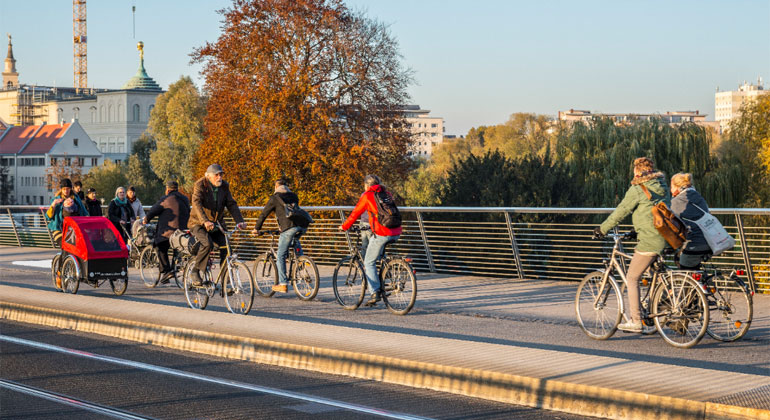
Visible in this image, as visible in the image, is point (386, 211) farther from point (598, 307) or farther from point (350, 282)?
point (598, 307)

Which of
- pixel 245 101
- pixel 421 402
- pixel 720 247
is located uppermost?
pixel 245 101

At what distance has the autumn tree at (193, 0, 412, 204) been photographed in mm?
47844

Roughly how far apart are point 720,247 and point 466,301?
496cm

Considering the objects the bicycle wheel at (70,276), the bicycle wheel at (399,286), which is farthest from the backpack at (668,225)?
the bicycle wheel at (70,276)

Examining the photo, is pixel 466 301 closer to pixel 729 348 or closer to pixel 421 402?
pixel 729 348

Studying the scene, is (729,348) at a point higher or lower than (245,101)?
lower

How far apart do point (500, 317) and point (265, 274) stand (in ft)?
13.4

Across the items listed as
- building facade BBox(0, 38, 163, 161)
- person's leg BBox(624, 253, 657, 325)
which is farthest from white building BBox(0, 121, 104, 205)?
person's leg BBox(624, 253, 657, 325)

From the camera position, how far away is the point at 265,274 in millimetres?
16078

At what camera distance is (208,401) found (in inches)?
335

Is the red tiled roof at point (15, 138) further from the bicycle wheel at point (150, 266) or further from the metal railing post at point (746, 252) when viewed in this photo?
the metal railing post at point (746, 252)

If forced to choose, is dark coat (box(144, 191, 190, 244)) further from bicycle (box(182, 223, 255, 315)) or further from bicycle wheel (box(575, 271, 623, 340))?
→ bicycle wheel (box(575, 271, 623, 340))

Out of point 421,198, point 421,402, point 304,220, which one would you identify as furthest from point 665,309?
point 421,198

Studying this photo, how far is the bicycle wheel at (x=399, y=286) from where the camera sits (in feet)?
45.6
